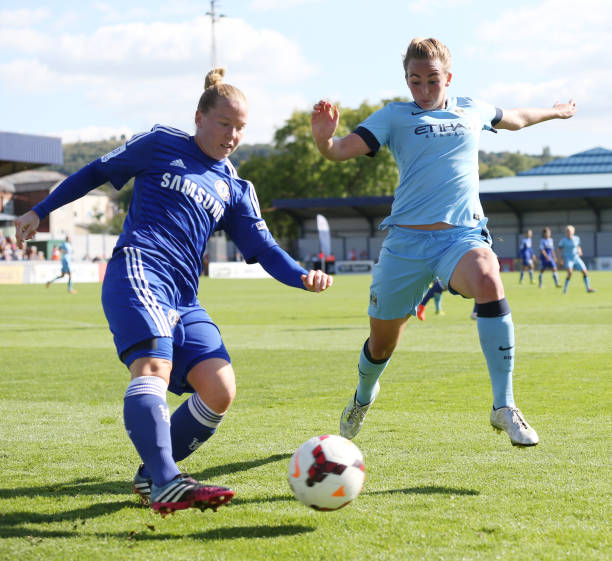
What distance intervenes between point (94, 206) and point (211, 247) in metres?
97.6

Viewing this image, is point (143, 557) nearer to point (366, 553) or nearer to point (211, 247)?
point (366, 553)

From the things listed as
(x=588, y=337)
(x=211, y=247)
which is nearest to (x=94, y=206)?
(x=211, y=247)

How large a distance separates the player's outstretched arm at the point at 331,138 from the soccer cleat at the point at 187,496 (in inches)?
84.1

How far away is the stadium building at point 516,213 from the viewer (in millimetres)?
59219

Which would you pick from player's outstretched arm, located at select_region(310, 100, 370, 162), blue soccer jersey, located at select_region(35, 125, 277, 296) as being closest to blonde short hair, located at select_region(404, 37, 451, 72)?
player's outstretched arm, located at select_region(310, 100, 370, 162)

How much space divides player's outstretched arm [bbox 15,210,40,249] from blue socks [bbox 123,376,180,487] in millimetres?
1009

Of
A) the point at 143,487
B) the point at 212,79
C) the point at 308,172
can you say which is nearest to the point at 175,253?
the point at 212,79

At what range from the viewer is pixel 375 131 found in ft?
16.9

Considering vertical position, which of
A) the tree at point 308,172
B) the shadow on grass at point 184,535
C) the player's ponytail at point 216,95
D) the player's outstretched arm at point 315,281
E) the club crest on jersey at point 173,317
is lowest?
the shadow on grass at point 184,535

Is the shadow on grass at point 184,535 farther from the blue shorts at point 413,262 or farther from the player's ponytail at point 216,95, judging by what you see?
the player's ponytail at point 216,95

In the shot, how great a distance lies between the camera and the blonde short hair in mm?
5020

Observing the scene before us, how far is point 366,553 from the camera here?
3.27 meters

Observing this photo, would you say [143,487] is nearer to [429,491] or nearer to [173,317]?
[173,317]

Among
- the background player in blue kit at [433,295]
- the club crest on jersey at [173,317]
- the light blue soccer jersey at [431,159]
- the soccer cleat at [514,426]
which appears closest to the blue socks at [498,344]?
the soccer cleat at [514,426]
